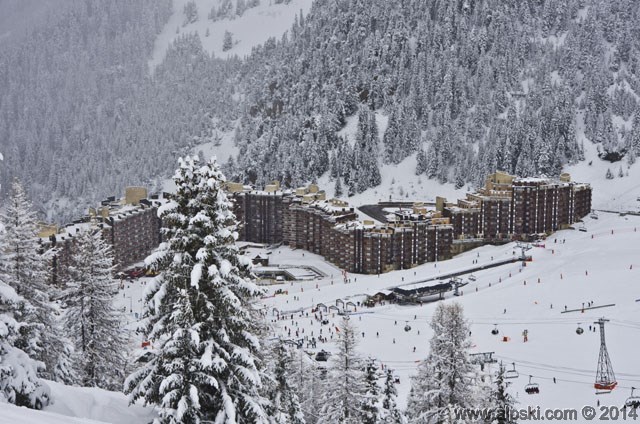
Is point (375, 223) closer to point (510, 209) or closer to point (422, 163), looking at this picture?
point (510, 209)

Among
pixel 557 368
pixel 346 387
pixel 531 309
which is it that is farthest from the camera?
pixel 531 309

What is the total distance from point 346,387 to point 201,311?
575 inches

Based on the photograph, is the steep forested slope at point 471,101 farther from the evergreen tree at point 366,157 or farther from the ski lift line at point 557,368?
the ski lift line at point 557,368

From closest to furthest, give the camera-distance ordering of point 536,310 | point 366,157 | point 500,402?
1. point 500,402
2. point 536,310
3. point 366,157

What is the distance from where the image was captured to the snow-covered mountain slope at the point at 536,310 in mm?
59494

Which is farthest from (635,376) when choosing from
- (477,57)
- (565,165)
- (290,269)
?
(477,57)

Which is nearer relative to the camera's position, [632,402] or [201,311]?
[201,311]

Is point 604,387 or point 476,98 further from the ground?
point 476,98

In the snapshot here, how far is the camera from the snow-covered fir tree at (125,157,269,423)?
686 inches

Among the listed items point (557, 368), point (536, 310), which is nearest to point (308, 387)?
point (557, 368)

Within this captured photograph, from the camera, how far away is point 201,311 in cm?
1797

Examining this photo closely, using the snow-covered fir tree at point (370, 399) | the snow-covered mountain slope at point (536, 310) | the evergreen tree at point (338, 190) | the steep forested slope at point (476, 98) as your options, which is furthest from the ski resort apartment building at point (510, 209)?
the snow-covered fir tree at point (370, 399)

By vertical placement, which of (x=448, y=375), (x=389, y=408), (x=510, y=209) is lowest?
(x=389, y=408)

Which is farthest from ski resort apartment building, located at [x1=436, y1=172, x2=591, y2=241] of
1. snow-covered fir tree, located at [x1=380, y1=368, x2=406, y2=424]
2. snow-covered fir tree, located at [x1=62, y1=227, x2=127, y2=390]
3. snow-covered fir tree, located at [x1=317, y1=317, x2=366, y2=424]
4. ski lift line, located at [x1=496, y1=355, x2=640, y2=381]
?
snow-covered fir tree, located at [x1=62, y1=227, x2=127, y2=390]
